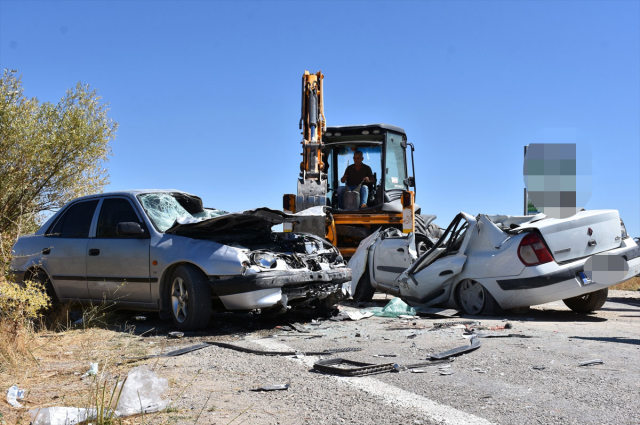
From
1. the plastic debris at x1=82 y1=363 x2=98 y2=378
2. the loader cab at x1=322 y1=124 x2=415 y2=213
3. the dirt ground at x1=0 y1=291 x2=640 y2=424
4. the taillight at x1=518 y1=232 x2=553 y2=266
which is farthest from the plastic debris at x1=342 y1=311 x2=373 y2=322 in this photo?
the loader cab at x1=322 y1=124 x2=415 y2=213

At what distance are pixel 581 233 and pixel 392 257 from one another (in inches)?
122

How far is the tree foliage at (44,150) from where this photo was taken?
16562mm

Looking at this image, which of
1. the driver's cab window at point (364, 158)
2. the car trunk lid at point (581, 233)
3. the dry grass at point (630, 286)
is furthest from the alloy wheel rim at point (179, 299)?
the dry grass at point (630, 286)

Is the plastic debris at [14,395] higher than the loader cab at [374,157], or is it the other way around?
the loader cab at [374,157]

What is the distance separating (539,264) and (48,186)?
15.7m

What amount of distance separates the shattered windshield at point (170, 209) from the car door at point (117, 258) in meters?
0.17

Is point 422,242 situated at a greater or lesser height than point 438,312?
greater

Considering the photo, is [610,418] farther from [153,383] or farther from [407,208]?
[407,208]

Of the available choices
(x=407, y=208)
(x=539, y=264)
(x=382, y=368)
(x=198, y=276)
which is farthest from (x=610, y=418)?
(x=407, y=208)

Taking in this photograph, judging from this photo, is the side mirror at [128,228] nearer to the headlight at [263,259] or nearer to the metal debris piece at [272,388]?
the headlight at [263,259]

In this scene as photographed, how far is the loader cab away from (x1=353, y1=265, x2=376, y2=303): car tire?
3.66 meters

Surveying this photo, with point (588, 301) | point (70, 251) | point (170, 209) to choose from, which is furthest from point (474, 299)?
point (70, 251)

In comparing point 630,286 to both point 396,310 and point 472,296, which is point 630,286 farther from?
point 396,310

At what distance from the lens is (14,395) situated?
3834 millimetres
